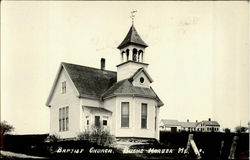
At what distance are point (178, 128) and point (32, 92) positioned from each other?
3.77 metres

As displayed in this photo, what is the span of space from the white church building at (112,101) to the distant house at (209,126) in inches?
125

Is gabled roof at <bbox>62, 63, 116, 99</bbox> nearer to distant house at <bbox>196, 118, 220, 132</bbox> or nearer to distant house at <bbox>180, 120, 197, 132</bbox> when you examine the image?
distant house at <bbox>180, 120, 197, 132</bbox>

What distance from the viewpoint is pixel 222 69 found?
27.5ft

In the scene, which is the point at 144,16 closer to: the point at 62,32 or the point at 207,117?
the point at 62,32

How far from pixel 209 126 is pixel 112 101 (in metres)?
4.59

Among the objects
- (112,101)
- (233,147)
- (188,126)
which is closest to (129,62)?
(112,101)

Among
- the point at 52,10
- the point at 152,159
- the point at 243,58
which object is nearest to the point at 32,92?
the point at 52,10

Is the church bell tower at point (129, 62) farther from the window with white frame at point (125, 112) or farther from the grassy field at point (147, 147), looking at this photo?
the grassy field at point (147, 147)

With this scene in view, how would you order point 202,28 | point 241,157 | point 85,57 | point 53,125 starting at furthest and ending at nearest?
point 53,125 → point 85,57 → point 202,28 → point 241,157

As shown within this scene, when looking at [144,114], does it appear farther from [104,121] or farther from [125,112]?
[104,121]

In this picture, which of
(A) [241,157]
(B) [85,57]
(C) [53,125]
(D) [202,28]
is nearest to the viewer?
(A) [241,157]

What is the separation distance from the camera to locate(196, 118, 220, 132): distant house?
8.51 metres

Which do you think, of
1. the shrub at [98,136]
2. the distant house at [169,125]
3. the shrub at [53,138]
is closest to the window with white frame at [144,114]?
the distant house at [169,125]

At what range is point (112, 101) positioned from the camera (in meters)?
12.8
